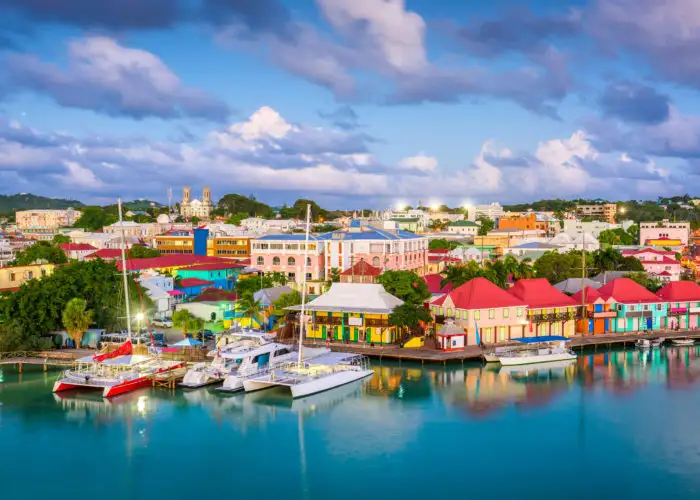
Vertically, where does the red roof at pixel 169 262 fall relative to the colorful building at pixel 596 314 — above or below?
above

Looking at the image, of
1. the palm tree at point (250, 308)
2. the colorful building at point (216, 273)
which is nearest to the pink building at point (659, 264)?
the colorful building at point (216, 273)

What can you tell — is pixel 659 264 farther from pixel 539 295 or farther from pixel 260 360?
pixel 260 360

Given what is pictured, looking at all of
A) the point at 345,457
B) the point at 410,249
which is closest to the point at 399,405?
the point at 345,457

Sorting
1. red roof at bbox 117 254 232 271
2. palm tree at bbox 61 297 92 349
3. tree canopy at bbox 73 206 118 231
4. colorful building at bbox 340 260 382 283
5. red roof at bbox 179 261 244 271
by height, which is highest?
tree canopy at bbox 73 206 118 231

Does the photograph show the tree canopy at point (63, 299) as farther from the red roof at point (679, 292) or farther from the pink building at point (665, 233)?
the pink building at point (665, 233)

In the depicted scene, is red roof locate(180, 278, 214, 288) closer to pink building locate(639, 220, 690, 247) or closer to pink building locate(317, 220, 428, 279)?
pink building locate(317, 220, 428, 279)

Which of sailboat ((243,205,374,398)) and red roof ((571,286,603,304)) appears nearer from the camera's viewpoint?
sailboat ((243,205,374,398))

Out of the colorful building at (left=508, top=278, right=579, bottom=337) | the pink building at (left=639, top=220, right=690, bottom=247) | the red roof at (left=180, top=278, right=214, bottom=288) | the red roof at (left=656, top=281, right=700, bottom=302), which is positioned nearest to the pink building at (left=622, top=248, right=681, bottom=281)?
the red roof at (left=656, top=281, right=700, bottom=302)
